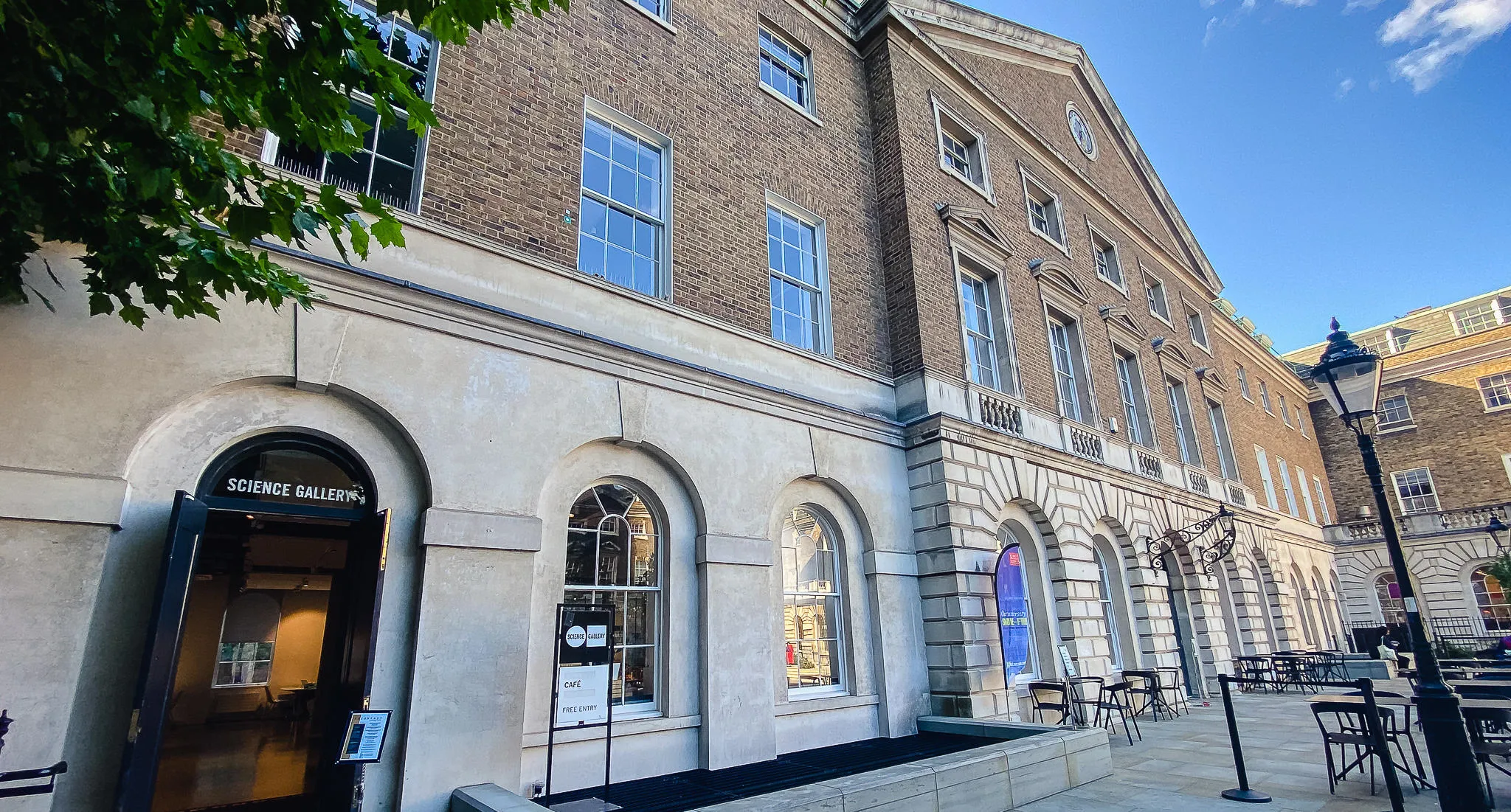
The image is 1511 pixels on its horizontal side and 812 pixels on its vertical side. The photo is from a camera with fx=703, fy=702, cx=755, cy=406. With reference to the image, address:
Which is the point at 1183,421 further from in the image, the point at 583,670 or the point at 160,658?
the point at 160,658

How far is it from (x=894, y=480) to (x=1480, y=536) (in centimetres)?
3294

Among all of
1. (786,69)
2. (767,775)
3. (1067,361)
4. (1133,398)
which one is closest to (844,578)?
(767,775)

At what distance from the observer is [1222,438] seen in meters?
22.2

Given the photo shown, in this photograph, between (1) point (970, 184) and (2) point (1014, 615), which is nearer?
(2) point (1014, 615)

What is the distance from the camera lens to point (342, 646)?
20.6 feet

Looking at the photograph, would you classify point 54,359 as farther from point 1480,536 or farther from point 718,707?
point 1480,536

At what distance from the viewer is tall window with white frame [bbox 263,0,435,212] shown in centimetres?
682

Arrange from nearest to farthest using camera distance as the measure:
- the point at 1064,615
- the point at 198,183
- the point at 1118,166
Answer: the point at 198,183 < the point at 1064,615 < the point at 1118,166

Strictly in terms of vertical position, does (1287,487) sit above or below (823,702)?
above

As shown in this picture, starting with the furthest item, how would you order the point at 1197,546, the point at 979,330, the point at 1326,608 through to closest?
the point at 1326,608
the point at 1197,546
the point at 979,330

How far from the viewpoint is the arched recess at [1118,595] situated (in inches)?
569

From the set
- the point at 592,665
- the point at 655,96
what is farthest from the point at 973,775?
the point at 655,96

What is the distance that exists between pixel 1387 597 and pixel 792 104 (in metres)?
35.5

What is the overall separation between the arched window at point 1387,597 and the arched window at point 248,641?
40.5 meters
